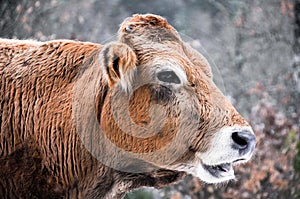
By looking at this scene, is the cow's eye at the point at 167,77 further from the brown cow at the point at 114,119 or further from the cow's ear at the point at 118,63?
the cow's ear at the point at 118,63

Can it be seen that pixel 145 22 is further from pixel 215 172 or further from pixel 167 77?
pixel 215 172

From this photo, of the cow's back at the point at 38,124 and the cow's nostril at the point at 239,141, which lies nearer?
the cow's nostril at the point at 239,141

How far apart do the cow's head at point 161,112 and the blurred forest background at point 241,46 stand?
531cm

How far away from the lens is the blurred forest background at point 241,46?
11.2 m

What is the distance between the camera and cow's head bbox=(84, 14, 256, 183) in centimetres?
485

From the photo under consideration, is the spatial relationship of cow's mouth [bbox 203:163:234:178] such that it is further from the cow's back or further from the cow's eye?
the cow's back

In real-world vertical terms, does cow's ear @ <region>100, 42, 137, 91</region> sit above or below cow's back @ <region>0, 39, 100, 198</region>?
above

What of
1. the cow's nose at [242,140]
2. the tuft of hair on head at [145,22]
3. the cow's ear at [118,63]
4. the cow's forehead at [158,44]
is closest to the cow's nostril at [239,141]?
the cow's nose at [242,140]

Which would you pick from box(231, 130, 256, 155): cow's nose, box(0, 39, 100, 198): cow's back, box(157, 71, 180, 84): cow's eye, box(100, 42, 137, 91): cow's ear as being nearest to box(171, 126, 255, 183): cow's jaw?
box(231, 130, 256, 155): cow's nose

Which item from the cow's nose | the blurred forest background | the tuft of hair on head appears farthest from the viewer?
the blurred forest background

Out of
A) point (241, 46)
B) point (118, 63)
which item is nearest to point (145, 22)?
point (118, 63)

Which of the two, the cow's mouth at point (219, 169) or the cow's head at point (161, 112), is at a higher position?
the cow's head at point (161, 112)

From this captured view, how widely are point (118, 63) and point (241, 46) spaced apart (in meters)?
7.82

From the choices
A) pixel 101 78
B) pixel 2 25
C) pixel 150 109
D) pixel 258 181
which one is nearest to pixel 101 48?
pixel 101 78
